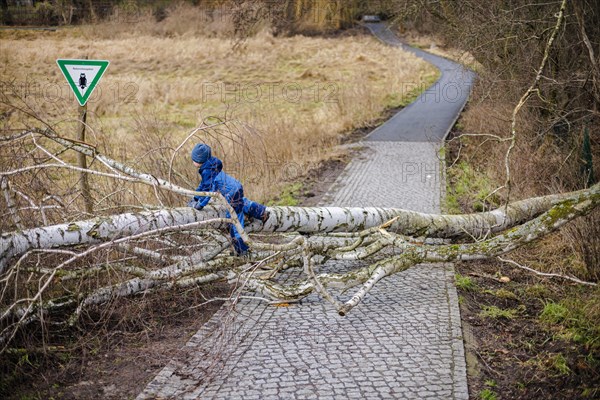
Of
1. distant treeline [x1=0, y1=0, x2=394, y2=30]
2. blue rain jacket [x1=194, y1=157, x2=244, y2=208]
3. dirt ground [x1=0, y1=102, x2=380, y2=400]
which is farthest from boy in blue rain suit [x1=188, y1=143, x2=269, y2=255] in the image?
distant treeline [x1=0, y1=0, x2=394, y2=30]

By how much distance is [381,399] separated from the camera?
5.46 metres

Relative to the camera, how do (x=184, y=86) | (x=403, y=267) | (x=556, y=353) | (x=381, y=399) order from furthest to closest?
(x=184, y=86)
(x=403, y=267)
(x=556, y=353)
(x=381, y=399)

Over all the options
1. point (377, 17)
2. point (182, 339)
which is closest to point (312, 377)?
point (182, 339)

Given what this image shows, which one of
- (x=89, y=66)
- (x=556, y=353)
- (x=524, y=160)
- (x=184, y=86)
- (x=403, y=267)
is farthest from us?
(x=184, y=86)

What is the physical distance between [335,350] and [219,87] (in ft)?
72.3

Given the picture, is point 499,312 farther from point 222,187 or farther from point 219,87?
point 219,87

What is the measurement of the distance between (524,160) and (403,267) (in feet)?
16.6

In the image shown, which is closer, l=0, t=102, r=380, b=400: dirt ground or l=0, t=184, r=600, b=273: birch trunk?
l=0, t=102, r=380, b=400: dirt ground

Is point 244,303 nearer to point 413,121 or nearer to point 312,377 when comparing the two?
point 312,377

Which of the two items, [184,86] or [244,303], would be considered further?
[184,86]

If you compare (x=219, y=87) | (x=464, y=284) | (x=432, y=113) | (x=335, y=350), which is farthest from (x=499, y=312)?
(x=219, y=87)

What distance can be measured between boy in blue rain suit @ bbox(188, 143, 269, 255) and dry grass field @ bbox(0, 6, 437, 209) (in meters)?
2.35

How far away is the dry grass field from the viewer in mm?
13539

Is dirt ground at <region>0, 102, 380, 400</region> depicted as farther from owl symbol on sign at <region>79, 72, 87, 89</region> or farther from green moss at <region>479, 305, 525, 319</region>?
owl symbol on sign at <region>79, 72, 87, 89</region>
